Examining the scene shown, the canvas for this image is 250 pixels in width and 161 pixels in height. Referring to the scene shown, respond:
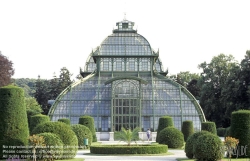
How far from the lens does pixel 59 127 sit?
28.1 m

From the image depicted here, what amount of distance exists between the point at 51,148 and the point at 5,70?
3972 cm

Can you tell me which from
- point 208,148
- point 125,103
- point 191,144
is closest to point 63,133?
point 191,144

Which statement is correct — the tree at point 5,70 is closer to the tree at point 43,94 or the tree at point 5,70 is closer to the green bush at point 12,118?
the tree at point 43,94

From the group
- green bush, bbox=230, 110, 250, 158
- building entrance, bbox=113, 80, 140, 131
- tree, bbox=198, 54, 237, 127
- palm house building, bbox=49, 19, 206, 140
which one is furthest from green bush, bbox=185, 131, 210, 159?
tree, bbox=198, 54, 237, 127

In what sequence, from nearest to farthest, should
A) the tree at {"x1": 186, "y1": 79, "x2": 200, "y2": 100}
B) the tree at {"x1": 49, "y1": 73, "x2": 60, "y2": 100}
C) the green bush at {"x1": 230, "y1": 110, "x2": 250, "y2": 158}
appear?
1. the green bush at {"x1": 230, "y1": 110, "x2": 250, "y2": 158}
2. the tree at {"x1": 49, "y1": 73, "x2": 60, "y2": 100}
3. the tree at {"x1": 186, "y1": 79, "x2": 200, "y2": 100}

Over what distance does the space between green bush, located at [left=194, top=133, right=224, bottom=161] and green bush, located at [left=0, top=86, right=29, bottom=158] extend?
10.1 metres

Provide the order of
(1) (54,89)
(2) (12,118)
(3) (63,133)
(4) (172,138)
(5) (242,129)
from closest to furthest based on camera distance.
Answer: (2) (12,118) → (3) (63,133) → (5) (242,129) → (4) (172,138) → (1) (54,89)

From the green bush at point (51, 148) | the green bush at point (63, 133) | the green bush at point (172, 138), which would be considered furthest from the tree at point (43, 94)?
the green bush at point (51, 148)

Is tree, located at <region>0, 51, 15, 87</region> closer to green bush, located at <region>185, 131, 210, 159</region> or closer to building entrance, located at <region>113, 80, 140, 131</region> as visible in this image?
building entrance, located at <region>113, 80, 140, 131</region>

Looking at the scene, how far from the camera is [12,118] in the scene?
25.9m

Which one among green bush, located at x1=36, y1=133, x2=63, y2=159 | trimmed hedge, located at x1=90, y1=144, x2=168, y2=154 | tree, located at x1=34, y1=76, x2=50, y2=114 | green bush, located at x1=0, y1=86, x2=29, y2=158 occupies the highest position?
tree, located at x1=34, y1=76, x2=50, y2=114

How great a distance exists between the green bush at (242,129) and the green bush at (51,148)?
36.4 feet

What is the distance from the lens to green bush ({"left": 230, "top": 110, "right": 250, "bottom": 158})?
92.5ft

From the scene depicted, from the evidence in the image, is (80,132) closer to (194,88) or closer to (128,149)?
(128,149)
